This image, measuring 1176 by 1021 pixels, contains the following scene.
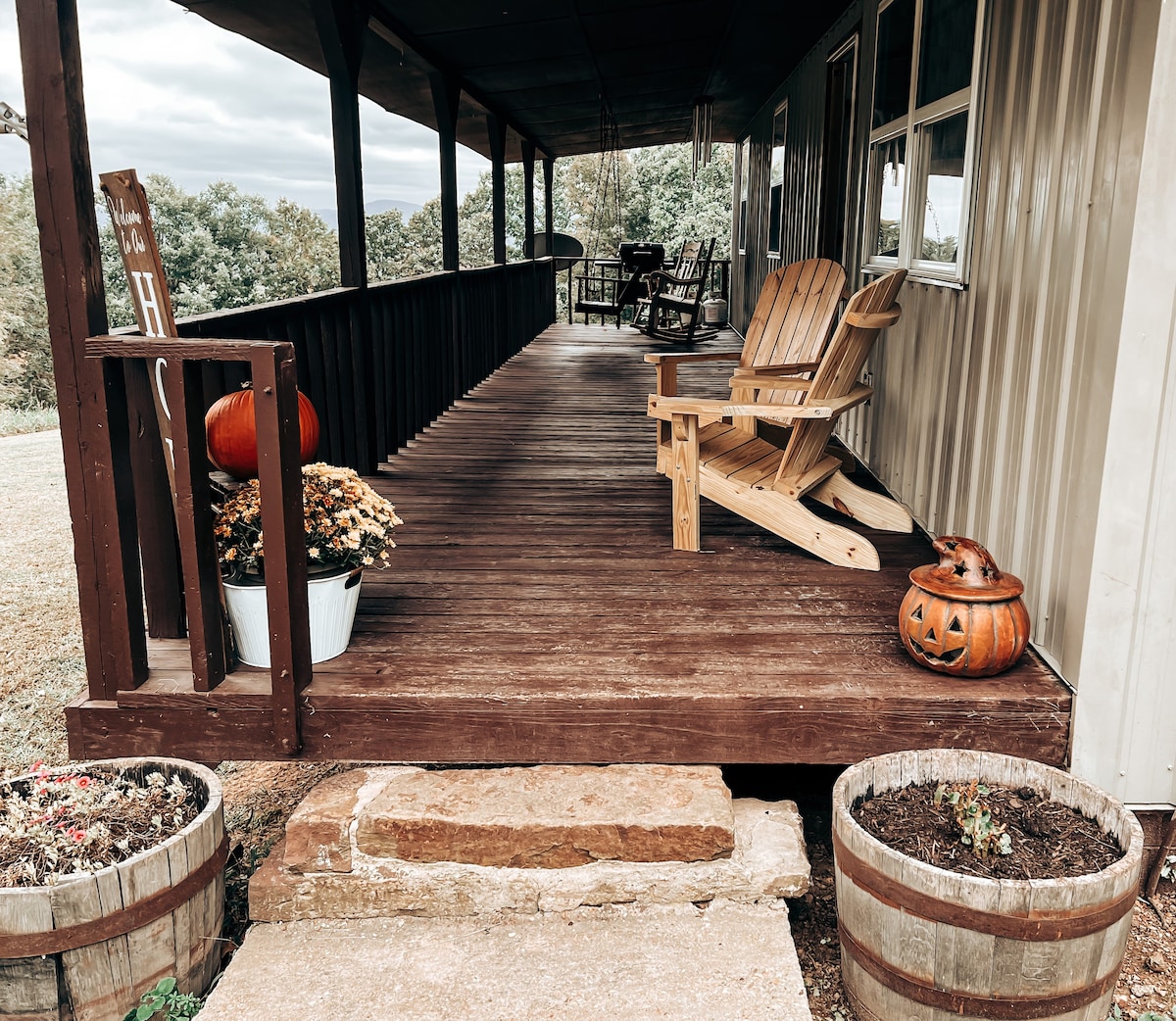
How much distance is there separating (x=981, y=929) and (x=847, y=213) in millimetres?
4420

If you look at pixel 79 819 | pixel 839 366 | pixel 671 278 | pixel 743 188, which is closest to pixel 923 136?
pixel 839 366

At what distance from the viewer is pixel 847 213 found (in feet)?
17.8

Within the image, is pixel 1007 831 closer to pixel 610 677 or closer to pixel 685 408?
pixel 610 677

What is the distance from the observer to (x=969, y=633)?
7.74ft

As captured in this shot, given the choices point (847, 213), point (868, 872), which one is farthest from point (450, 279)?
point (868, 872)

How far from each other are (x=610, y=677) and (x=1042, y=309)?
141 centimetres

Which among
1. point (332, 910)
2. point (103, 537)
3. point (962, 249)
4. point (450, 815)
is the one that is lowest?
point (332, 910)

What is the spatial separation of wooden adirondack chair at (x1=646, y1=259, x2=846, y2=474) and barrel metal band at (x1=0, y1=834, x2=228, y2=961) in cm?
246

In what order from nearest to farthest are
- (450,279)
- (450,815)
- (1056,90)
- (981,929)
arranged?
(981,929)
(450,815)
(1056,90)
(450,279)

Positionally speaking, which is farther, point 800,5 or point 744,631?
point 800,5

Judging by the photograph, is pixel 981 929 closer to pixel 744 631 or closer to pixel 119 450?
pixel 744 631

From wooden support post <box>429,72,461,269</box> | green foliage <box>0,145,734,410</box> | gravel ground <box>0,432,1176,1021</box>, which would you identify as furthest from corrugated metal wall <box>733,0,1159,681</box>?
green foliage <box>0,145,734,410</box>

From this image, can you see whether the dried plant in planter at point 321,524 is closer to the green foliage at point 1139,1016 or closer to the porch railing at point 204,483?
the porch railing at point 204,483

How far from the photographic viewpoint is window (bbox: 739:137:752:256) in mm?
11648
